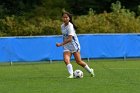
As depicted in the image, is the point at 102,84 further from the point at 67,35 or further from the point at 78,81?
the point at 67,35

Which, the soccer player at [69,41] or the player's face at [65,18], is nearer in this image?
the player's face at [65,18]

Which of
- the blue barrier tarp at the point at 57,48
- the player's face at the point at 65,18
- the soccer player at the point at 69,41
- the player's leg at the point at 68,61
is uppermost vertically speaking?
the player's face at the point at 65,18

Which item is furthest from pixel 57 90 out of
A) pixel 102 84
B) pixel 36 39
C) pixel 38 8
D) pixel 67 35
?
pixel 38 8

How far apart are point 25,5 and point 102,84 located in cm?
4182

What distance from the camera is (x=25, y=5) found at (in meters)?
54.9

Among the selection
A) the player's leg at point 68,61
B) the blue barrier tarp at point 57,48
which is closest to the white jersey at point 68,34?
the player's leg at point 68,61

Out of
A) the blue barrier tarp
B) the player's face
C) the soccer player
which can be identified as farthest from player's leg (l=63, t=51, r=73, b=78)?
the blue barrier tarp

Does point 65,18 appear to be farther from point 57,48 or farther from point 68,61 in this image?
point 57,48

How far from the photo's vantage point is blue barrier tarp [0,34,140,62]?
25127 mm

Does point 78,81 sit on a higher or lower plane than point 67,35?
lower

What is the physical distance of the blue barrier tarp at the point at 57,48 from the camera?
25.1 meters

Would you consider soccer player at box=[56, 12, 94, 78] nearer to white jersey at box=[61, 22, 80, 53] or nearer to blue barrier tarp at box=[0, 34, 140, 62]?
white jersey at box=[61, 22, 80, 53]

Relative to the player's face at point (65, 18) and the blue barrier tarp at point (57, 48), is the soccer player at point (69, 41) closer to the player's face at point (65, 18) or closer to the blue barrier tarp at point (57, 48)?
the player's face at point (65, 18)

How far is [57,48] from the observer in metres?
25.9
